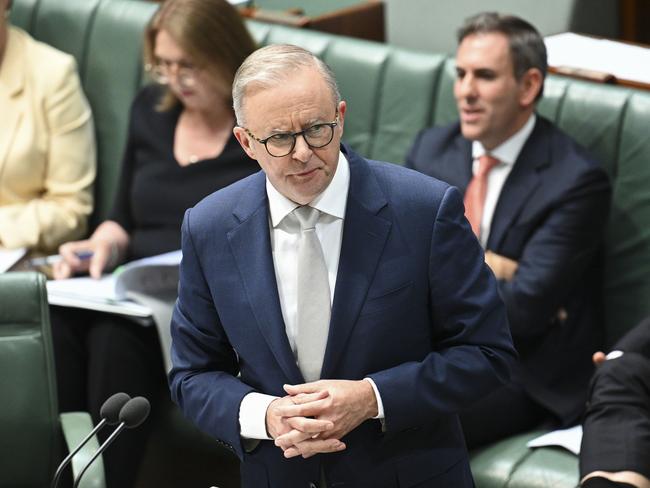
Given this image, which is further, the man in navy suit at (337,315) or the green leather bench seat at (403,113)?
the green leather bench seat at (403,113)

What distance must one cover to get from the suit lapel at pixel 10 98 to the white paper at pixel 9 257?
259mm

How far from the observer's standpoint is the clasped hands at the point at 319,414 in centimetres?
184

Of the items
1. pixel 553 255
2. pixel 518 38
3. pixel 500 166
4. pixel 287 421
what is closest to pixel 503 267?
pixel 553 255

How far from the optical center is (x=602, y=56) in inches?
133

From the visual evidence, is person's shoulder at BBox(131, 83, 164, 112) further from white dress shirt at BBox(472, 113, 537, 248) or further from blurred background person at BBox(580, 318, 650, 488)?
blurred background person at BBox(580, 318, 650, 488)

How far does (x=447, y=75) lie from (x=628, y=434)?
1204 mm

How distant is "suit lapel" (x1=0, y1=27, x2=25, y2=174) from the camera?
11.7ft

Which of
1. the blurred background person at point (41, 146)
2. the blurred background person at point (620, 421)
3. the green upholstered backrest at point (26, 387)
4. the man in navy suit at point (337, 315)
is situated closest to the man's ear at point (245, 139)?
the man in navy suit at point (337, 315)

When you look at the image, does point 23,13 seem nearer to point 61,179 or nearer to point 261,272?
point 61,179

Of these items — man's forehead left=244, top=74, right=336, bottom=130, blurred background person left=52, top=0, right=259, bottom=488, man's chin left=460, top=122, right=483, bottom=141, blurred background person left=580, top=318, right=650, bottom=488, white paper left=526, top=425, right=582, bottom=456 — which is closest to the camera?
man's forehead left=244, top=74, right=336, bottom=130

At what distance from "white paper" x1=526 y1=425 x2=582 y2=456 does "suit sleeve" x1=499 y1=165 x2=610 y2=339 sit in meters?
0.24

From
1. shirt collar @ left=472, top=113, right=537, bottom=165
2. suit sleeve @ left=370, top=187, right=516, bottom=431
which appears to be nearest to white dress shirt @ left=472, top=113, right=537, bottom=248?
shirt collar @ left=472, top=113, right=537, bottom=165

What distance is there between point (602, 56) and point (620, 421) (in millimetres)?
1249

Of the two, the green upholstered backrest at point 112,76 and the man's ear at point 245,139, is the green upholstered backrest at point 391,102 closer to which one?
the green upholstered backrest at point 112,76
